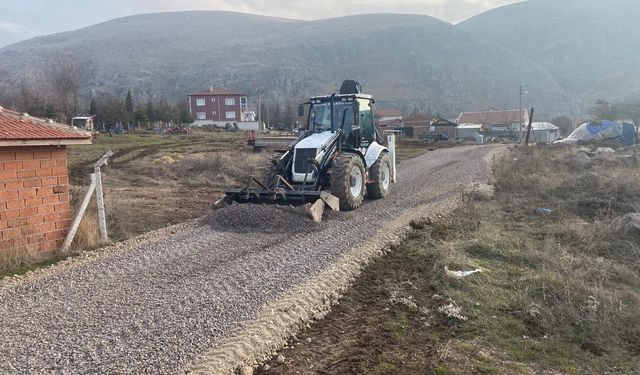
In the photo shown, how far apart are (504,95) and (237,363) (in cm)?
17175

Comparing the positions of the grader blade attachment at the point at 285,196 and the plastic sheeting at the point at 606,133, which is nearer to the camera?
the grader blade attachment at the point at 285,196

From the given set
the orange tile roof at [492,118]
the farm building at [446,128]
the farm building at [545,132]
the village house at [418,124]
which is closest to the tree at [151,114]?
the village house at [418,124]

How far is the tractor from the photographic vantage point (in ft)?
41.0

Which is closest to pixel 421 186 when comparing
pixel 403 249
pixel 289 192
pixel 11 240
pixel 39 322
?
pixel 289 192

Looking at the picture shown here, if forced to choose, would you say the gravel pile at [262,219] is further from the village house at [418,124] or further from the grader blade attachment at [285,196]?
the village house at [418,124]

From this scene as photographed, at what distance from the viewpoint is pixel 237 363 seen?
5195mm

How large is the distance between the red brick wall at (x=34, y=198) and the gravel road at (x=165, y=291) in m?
1.27

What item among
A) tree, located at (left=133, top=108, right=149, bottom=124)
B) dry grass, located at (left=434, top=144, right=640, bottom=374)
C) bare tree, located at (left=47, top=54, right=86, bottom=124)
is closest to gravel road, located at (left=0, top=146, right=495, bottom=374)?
dry grass, located at (left=434, top=144, right=640, bottom=374)

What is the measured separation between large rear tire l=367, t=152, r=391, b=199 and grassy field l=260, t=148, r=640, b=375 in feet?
11.1

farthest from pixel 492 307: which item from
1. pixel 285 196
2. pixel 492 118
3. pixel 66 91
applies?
pixel 492 118

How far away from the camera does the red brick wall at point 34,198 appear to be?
895 centimetres

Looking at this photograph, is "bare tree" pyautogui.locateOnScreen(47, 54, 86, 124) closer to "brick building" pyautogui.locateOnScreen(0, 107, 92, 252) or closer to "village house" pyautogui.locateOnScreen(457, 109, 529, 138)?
"brick building" pyautogui.locateOnScreen(0, 107, 92, 252)

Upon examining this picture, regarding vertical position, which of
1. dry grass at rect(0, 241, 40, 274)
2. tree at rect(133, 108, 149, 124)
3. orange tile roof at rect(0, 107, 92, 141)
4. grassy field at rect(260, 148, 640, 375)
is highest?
tree at rect(133, 108, 149, 124)

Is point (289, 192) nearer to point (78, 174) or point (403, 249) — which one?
point (403, 249)
